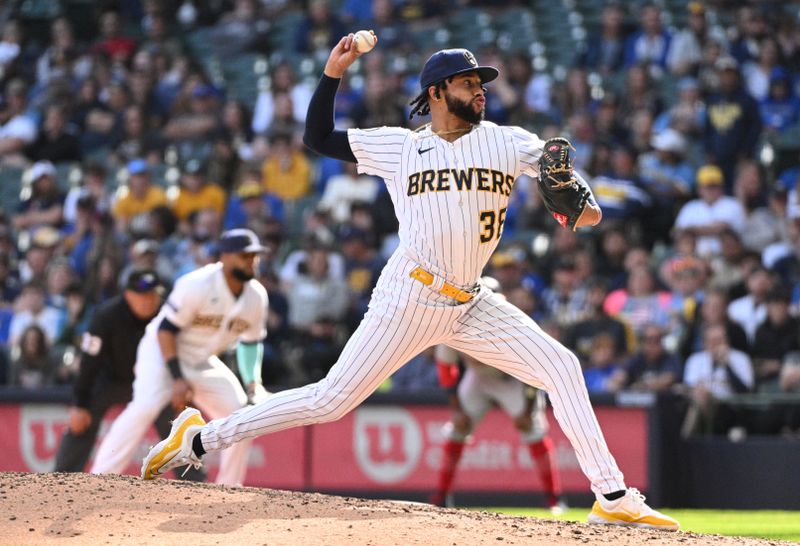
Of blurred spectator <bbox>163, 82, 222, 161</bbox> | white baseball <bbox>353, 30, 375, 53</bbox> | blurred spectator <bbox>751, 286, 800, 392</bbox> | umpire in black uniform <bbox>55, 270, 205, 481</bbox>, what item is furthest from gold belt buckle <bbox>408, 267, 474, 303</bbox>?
blurred spectator <bbox>163, 82, 222, 161</bbox>

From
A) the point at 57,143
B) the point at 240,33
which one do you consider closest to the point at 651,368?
the point at 57,143

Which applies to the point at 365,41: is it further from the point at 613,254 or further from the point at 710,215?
the point at 710,215

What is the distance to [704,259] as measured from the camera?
1227 cm

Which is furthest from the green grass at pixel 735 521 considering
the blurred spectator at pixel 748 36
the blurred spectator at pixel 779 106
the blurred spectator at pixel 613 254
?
the blurred spectator at pixel 748 36

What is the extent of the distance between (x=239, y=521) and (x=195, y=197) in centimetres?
945

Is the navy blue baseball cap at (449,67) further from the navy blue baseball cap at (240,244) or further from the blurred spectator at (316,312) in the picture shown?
the blurred spectator at (316,312)

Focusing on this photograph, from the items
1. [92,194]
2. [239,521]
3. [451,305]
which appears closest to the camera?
[239,521]

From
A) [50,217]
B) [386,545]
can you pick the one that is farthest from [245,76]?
[386,545]

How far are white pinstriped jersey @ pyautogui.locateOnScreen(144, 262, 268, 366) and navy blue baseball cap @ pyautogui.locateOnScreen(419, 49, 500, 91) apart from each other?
2.89 m

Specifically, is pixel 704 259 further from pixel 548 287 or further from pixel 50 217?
pixel 50 217

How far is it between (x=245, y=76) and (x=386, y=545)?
12.8 metres

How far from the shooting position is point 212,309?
8609mm

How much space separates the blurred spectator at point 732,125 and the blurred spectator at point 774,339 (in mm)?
2294

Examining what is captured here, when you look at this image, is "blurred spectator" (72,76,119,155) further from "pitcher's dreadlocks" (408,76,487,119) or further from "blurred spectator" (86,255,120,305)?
"pitcher's dreadlocks" (408,76,487,119)
